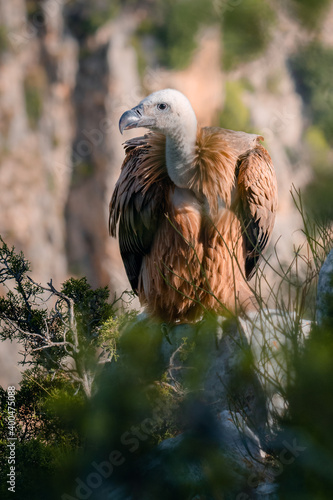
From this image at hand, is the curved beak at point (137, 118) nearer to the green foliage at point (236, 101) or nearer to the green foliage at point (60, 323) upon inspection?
the green foliage at point (60, 323)

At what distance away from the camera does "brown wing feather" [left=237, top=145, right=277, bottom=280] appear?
102 inches

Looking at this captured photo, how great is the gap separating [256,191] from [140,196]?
546 millimetres

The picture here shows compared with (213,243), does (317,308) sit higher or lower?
lower

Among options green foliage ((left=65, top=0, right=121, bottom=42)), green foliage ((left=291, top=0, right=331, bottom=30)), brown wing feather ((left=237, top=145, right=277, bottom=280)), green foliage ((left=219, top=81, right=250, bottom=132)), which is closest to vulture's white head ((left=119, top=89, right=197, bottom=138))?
brown wing feather ((left=237, top=145, right=277, bottom=280))

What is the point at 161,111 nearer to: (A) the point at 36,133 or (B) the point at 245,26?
(A) the point at 36,133

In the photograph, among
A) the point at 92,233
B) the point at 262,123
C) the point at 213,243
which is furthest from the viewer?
the point at 262,123

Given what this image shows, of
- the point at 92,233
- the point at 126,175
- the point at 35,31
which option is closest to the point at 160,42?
the point at 35,31

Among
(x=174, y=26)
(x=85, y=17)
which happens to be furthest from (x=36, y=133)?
(x=174, y=26)

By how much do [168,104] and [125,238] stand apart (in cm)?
85

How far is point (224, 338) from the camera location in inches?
86.7

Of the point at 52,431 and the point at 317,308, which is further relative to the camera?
the point at 52,431

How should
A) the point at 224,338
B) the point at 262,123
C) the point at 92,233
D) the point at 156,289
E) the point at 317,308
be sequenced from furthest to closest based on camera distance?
the point at 262,123
the point at 92,233
the point at 156,289
the point at 224,338
the point at 317,308

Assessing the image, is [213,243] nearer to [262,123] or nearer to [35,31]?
[35,31]

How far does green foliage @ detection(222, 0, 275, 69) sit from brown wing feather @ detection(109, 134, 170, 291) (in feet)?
50.8
